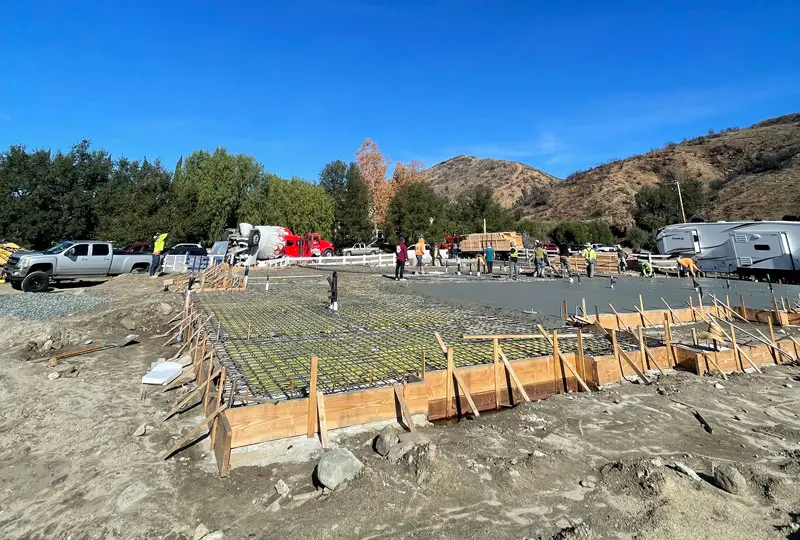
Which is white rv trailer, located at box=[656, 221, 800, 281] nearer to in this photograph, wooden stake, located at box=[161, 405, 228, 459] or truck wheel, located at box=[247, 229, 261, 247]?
wooden stake, located at box=[161, 405, 228, 459]

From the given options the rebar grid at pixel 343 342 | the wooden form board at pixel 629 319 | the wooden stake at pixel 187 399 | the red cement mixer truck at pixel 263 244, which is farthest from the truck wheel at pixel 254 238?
the wooden stake at pixel 187 399

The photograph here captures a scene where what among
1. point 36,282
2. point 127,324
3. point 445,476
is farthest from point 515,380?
point 36,282

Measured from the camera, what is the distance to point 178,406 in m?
4.24

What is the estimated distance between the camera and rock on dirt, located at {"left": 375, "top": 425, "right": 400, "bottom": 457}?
3.56 meters

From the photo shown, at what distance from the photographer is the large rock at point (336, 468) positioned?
9.98ft

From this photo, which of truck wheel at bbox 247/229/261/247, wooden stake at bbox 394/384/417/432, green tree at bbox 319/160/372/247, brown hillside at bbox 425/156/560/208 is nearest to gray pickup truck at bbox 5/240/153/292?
truck wheel at bbox 247/229/261/247

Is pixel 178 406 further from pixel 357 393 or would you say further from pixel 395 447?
pixel 395 447

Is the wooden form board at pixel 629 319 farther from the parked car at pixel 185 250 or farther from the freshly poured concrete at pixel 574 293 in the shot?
the parked car at pixel 185 250

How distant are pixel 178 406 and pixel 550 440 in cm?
379

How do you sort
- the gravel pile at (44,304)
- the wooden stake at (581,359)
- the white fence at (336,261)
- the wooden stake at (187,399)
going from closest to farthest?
1. the wooden stake at (187,399)
2. the wooden stake at (581,359)
3. the gravel pile at (44,304)
4. the white fence at (336,261)

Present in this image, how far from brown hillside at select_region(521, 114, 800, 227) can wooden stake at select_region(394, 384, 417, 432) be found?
4442 cm

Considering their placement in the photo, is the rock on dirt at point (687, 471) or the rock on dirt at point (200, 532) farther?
the rock on dirt at point (687, 471)

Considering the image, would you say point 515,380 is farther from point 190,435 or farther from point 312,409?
point 190,435

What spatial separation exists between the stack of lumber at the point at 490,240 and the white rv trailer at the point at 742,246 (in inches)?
429
